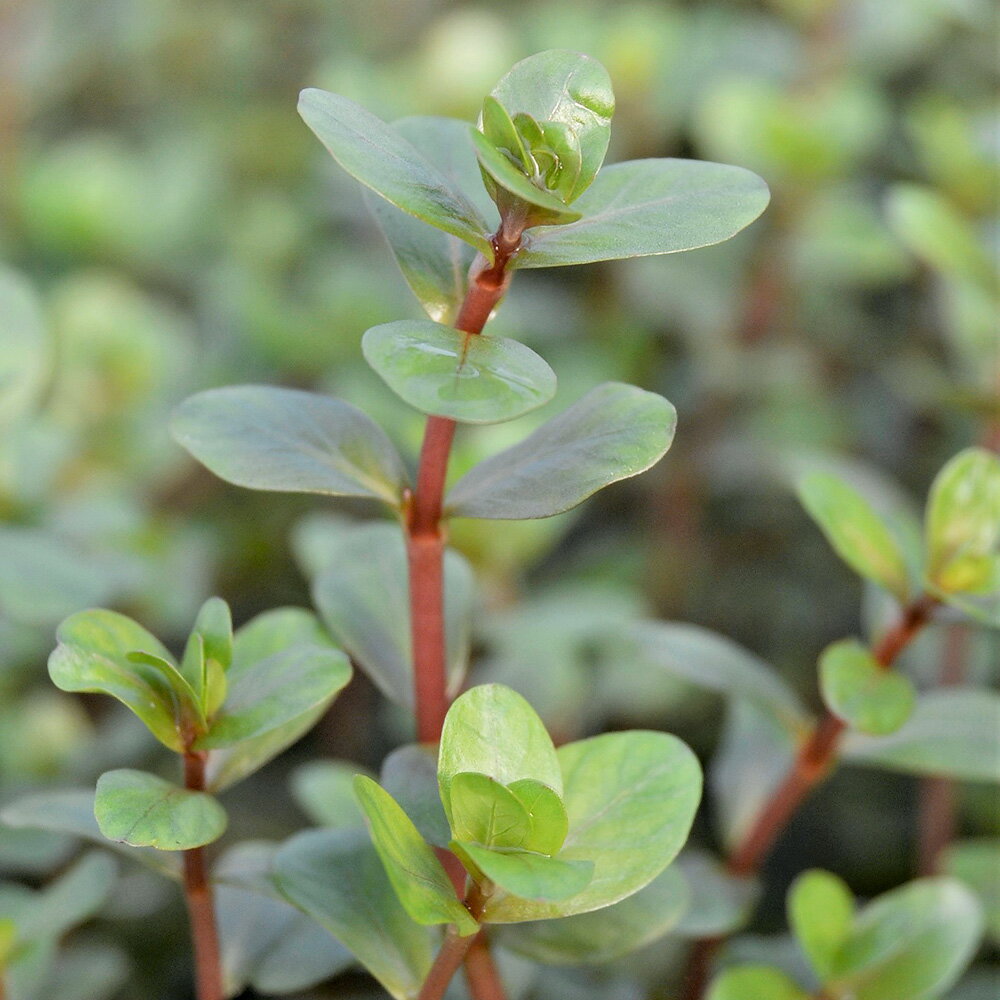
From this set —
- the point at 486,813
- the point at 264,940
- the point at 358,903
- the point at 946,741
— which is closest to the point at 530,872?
the point at 486,813

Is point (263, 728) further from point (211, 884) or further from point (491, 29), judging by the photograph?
point (491, 29)

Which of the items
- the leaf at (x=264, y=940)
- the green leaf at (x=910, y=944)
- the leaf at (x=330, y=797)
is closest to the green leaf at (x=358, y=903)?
the leaf at (x=264, y=940)

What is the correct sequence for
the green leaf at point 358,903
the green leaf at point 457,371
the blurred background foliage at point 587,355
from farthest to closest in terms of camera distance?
the blurred background foliage at point 587,355
the green leaf at point 358,903
the green leaf at point 457,371

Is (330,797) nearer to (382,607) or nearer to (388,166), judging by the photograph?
(382,607)

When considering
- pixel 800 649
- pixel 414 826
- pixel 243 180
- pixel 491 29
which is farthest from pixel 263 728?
pixel 243 180

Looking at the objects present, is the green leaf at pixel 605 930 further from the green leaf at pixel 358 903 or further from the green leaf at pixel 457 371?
the green leaf at pixel 457 371

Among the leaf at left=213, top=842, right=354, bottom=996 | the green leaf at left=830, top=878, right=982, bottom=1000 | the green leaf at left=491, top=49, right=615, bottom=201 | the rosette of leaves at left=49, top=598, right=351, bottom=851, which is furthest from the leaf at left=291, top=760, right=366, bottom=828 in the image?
the green leaf at left=491, top=49, right=615, bottom=201
